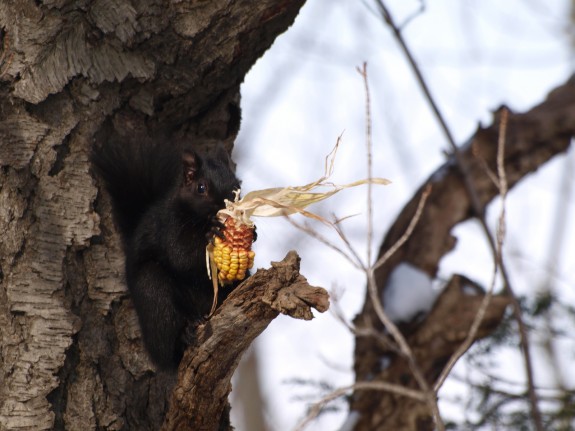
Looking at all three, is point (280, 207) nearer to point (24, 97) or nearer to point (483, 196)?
point (24, 97)

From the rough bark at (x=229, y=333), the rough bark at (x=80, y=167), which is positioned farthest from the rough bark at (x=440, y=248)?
the rough bark at (x=229, y=333)

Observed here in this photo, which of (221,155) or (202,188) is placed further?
(221,155)

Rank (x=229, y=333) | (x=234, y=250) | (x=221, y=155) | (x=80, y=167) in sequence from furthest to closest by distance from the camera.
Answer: (x=221, y=155) < (x=80, y=167) < (x=234, y=250) < (x=229, y=333)

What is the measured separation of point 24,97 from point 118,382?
0.81 meters

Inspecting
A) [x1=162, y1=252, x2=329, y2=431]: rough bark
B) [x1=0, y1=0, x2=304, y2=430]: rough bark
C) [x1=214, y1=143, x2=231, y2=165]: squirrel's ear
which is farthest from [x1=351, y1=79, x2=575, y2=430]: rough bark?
[x1=162, y1=252, x2=329, y2=431]: rough bark

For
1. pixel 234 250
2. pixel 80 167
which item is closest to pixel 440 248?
pixel 234 250

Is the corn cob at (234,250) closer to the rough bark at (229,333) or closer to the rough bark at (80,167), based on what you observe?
the rough bark at (229,333)

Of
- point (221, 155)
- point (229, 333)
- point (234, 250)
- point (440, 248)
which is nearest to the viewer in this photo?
point (229, 333)

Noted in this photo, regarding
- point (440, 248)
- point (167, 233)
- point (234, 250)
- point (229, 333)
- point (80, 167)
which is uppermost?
point (440, 248)

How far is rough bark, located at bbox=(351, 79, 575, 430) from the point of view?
305 centimetres

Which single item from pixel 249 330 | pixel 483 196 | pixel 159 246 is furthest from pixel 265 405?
pixel 249 330

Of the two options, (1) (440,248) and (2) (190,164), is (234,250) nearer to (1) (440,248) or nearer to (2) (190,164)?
(2) (190,164)

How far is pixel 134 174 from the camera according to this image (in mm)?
2344

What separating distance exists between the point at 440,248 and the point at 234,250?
55.1 inches
